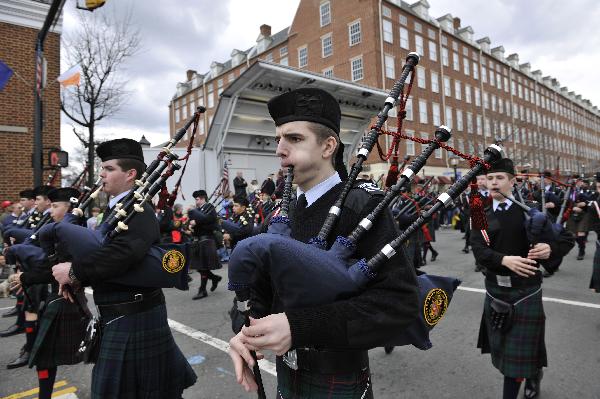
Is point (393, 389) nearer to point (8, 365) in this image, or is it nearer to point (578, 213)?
point (8, 365)

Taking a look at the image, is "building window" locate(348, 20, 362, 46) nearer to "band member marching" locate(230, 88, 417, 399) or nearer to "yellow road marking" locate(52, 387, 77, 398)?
"yellow road marking" locate(52, 387, 77, 398)

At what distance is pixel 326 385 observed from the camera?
57.0 inches

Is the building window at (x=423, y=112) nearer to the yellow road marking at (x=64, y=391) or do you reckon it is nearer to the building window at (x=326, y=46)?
the building window at (x=326, y=46)

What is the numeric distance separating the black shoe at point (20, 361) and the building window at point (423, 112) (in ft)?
100

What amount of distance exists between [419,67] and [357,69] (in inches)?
215

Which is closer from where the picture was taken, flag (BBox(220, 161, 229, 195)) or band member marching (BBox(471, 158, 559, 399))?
band member marching (BBox(471, 158, 559, 399))

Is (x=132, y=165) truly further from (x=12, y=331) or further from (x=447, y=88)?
(x=447, y=88)

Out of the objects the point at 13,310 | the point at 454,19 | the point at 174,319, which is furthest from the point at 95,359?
the point at 454,19

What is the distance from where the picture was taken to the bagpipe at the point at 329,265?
1114mm

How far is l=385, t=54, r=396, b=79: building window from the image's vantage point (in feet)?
92.1

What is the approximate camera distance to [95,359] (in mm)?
2490

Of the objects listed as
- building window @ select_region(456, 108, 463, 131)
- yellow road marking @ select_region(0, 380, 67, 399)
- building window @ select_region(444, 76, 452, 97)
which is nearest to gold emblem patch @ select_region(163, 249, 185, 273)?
yellow road marking @ select_region(0, 380, 67, 399)

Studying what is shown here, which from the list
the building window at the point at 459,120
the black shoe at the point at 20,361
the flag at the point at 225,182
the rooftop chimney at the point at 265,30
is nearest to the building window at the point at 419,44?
the building window at the point at 459,120

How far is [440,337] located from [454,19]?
140ft
